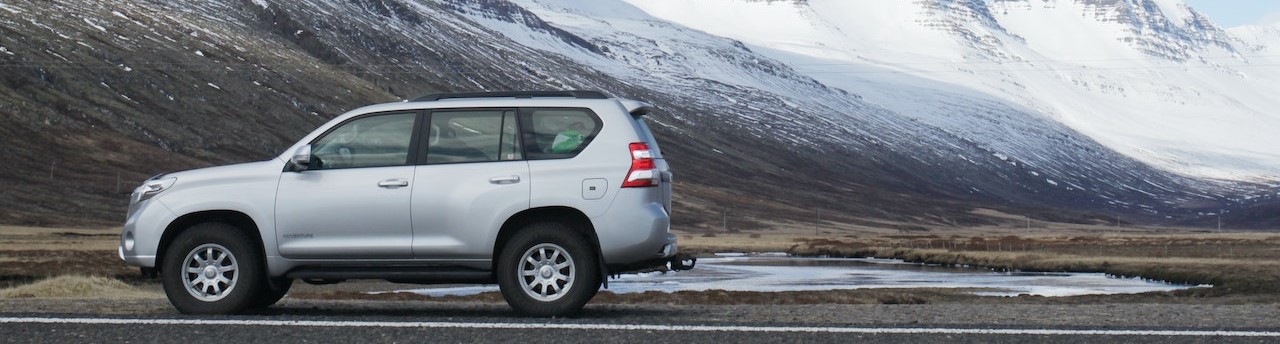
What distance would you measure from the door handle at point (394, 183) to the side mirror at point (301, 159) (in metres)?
0.90

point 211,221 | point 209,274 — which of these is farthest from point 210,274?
point 211,221

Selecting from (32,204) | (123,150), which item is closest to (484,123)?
(32,204)

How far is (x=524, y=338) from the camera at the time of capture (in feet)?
43.9

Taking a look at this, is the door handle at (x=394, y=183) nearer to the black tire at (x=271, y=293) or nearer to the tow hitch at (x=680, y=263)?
the black tire at (x=271, y=293)

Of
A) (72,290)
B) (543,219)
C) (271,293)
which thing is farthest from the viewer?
(72,290)

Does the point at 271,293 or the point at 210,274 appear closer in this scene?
the point at 210,274

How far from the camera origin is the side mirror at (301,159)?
16516 mm

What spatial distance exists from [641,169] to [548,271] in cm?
150

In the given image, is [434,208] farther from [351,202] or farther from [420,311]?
[420,311]

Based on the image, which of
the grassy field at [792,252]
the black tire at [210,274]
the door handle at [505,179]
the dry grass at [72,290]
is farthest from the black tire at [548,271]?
the dry grass at [72,290]

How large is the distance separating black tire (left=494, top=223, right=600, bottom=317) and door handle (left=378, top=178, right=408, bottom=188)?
4.32 ft

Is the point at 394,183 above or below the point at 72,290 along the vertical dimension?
above

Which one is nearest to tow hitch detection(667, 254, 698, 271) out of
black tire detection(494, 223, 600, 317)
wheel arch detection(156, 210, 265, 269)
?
black tire detection(494, 223, 600, 317)

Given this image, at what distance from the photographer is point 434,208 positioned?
16188mm
